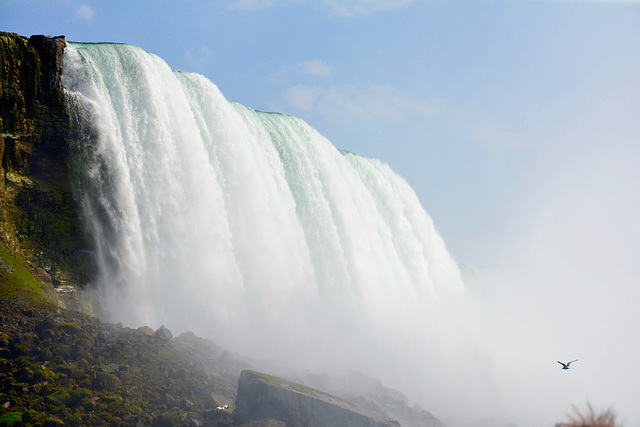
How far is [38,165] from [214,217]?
7.61 meters

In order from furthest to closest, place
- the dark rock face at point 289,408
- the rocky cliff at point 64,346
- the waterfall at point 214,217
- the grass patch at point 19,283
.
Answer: the waterfall at point 214,217
the grass patch at point 19,283
the dark rock face at point 289,408
the rocky cliff at point 64,346

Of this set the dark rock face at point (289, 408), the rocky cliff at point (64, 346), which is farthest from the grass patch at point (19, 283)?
the dark rock face at point (289, 408)

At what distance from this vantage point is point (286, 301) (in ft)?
85.7

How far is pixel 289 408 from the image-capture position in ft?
44.7

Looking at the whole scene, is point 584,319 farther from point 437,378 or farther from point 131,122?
point 131,122

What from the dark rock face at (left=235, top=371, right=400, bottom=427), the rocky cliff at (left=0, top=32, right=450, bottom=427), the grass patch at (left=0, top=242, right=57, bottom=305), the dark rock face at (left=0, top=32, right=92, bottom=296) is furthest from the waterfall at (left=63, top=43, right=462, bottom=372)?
the dark rock face at (left=235, top=371, right=400, bottom=427)

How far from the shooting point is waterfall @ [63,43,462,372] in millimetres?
19438

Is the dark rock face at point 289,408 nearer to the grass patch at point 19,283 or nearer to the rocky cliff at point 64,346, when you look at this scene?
the rocky cliff at point 64,346

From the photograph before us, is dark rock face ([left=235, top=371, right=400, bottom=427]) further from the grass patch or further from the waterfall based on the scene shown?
the waterfall

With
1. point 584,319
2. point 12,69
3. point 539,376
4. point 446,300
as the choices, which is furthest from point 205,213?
point 584,319

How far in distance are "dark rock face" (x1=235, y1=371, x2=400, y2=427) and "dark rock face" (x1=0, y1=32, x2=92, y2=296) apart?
26.5 ft

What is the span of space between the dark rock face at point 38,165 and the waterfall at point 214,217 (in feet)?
1.95

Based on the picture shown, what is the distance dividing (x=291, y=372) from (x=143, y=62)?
551 inches

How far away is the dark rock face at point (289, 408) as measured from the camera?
531 inches
